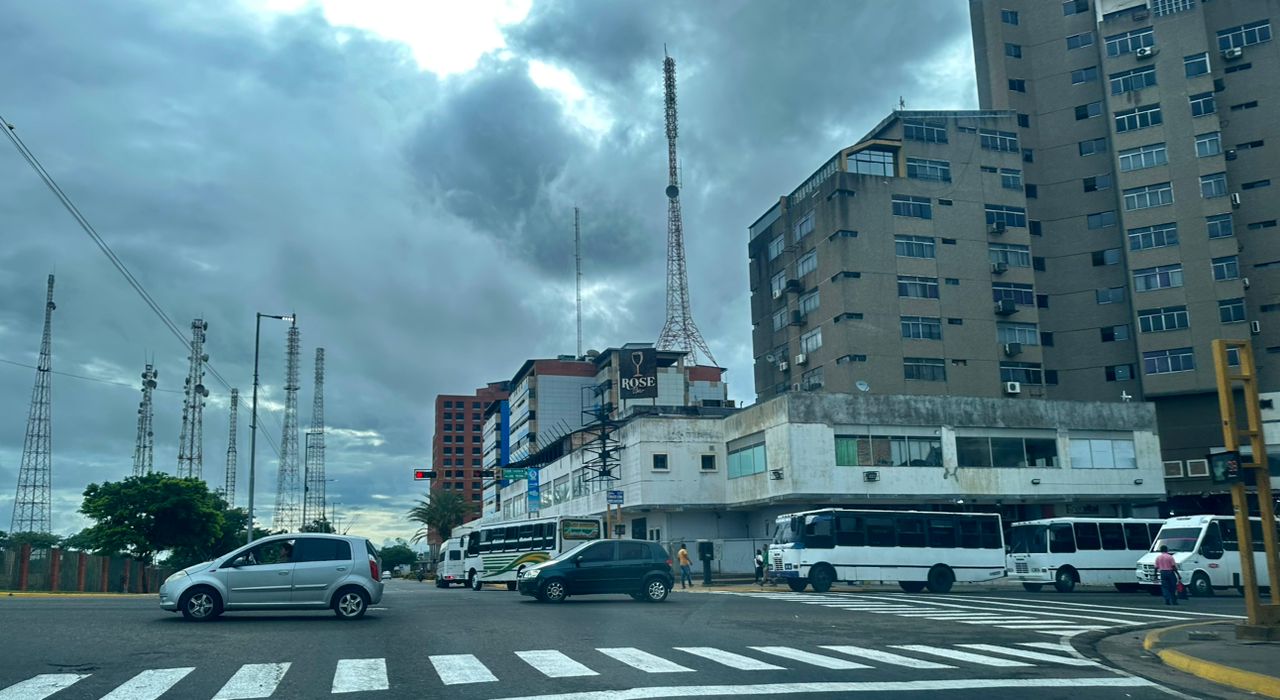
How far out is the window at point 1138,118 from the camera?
67.1 metres

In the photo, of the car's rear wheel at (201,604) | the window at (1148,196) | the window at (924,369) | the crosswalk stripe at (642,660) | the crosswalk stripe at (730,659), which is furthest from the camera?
the window at (1148,196)

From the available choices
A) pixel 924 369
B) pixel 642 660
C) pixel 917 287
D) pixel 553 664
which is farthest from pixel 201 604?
pixel 917 287

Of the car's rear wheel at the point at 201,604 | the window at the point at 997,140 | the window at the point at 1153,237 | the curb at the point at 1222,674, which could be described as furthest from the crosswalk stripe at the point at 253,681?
the window at the point at 1153,237

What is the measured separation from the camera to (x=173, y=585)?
727 inches

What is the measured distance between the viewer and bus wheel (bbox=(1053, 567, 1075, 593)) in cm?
3456

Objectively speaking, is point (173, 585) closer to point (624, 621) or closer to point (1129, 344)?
point (624, 621)

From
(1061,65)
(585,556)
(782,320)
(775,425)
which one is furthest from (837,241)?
(585,556)

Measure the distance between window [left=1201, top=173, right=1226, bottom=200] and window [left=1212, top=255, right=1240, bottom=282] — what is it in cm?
412

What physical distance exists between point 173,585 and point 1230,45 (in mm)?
74058

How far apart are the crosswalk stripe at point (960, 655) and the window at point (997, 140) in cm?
5927

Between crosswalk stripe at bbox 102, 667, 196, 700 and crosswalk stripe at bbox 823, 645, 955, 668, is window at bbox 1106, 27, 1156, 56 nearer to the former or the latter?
crosswalk stripe at bbox 823, 645, 955, 668

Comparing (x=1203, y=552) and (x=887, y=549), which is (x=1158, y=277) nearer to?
(x=1203, y=552)

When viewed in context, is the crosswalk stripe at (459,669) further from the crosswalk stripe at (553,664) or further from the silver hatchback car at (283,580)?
the silver hatchback car at (283,580)

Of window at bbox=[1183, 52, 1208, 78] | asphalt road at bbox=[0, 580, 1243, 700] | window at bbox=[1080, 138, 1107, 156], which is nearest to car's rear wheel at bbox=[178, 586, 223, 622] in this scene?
asphalt road at bbox=[0, 580, 1243, 700]
